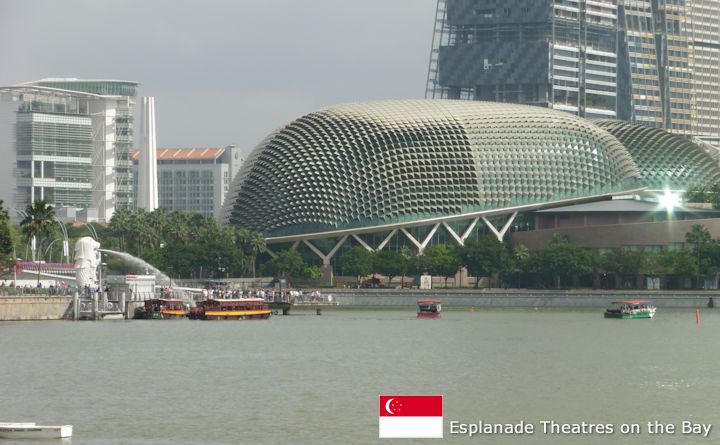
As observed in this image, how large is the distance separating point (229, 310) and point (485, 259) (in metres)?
57.9

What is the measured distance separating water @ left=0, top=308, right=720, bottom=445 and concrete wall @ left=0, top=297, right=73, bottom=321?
1.98 metres

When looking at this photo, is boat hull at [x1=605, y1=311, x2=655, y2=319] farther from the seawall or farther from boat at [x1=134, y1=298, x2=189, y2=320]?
boat at [x1=134, y1=298, x2=189, y2=320]

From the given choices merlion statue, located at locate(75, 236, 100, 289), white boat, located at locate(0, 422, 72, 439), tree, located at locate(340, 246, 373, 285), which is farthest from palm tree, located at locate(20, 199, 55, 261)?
white boat, located at locate(0, 422, 72, 439)

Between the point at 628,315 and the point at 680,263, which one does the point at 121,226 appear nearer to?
the point at 680,263

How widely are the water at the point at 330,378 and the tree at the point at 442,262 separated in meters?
68.9

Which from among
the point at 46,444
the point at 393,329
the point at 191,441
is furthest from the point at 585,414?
the point at 393,329

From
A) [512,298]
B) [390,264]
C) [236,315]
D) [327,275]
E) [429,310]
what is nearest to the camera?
[236,315]

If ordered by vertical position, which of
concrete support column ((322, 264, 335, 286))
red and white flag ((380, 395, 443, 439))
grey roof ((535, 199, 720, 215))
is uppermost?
grey roof ((535, 199, 720, 215))

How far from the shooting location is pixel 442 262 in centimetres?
17712

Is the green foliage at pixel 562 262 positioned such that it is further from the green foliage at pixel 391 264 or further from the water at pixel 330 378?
the water at pixel 330 378

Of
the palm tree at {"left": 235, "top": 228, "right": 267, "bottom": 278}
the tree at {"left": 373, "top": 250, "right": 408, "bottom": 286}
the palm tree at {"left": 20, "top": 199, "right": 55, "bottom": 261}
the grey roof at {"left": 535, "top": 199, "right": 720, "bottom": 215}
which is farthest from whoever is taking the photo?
the grey roof at {"left": 535, "top": 199, "right": 720, "bottom": 215}

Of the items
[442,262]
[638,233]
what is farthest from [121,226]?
[638,233]

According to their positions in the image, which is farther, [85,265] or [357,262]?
[357,262]

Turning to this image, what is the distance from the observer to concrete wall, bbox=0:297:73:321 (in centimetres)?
10606
